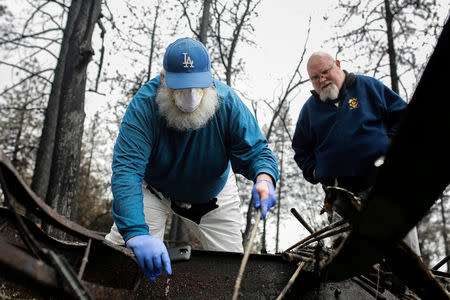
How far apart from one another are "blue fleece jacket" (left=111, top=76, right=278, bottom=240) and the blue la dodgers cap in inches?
9.8

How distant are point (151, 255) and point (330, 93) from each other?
7.63 ft

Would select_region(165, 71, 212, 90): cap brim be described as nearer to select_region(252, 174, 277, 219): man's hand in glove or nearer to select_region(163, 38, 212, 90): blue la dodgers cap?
select_region(163, 38, 212, 90): blue la dodgers cap

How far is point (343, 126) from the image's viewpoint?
305 centimetres

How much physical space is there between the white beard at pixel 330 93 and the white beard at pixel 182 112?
1.24 metres

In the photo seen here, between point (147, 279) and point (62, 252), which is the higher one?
point (62, 252)

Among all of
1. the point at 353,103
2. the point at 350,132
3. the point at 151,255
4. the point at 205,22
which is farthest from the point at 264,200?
the point at 205,22

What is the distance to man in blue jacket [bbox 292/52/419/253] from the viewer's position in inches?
113

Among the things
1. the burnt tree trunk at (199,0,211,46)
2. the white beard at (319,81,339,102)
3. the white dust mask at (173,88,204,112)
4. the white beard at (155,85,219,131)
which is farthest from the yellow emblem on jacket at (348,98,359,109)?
the burnt tree trunk at (199,0,211,46)

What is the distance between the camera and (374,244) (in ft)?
3.35

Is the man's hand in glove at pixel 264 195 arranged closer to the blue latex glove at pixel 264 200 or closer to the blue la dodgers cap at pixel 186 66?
the blue latex glove at pixel 264 200

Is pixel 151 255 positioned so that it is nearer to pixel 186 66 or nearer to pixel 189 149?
pixel 189 149

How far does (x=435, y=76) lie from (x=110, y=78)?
427 inches

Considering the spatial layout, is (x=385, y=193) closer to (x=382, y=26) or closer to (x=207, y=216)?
(x=207, y=216)

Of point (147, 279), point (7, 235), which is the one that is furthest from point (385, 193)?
point (7, 235)
